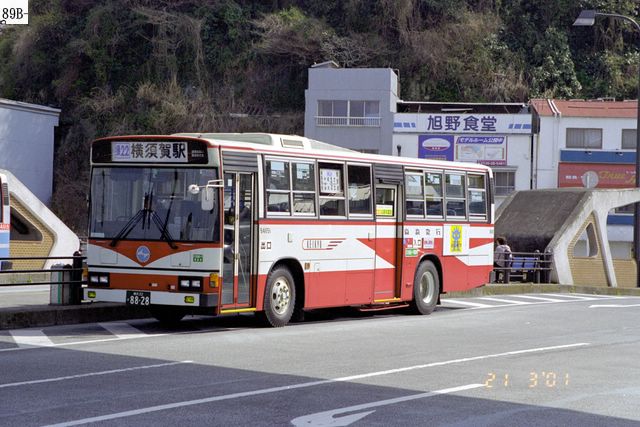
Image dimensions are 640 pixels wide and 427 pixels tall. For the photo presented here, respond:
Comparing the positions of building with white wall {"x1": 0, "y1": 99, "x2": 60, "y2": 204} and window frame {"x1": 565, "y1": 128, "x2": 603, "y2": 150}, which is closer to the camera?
window frame {"x1": 565, "y1": 128, "x2": 603, "y2": 150}

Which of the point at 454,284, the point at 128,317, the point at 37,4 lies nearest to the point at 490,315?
the point at 454,284

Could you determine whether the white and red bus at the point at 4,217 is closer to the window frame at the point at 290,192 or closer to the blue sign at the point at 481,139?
the window frame at the point at 290,192

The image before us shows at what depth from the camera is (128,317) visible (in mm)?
18391

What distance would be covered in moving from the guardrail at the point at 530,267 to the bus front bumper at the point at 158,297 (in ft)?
58.7

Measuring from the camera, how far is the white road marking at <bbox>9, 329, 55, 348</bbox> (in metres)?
14.2

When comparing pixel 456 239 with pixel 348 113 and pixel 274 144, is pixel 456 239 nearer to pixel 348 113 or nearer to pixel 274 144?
pixel 274 144

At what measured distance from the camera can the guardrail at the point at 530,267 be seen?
32438mm

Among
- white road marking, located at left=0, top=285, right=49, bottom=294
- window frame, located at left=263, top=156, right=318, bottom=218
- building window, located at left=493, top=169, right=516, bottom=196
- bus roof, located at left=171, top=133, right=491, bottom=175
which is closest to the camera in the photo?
bus roof, located at left=171, top=133, right=491, bottom=175

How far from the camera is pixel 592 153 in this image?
196 feet

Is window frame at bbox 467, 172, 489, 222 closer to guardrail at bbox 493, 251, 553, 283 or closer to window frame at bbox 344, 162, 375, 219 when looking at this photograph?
window frame at bbox 344, 162, 375, 219

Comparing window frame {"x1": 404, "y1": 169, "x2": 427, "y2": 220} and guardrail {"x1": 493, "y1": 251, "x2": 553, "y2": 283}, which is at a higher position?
window frame {"x1": 404, "y1": 169, "x2": 427, "y2": 220}

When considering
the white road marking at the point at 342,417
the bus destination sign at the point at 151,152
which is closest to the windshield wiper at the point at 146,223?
the bus destination sign at the point at 151,152

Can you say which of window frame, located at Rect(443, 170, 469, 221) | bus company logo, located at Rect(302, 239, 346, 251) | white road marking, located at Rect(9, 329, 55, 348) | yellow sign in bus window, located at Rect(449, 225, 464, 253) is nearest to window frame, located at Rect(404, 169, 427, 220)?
window frame, located at Rect(443, 170, 469, 221)

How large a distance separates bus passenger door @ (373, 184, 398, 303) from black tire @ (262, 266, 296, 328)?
258 cm
